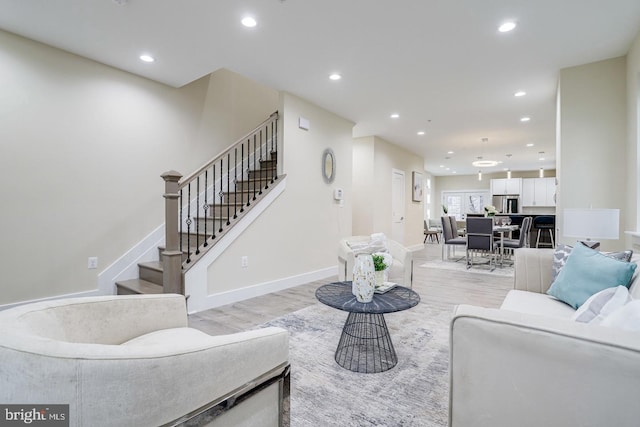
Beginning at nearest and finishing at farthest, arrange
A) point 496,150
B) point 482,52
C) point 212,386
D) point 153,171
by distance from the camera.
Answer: point 212,386 < point 482,52 < point 153,171 < point 496,150

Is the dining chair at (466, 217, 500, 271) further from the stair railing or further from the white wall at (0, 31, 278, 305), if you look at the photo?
the white wall at (0, 31, 278, 305)

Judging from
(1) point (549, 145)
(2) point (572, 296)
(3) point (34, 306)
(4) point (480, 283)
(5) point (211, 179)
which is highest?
(1) point (549, 145)

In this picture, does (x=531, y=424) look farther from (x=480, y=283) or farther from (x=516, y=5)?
(x=480, y=283)

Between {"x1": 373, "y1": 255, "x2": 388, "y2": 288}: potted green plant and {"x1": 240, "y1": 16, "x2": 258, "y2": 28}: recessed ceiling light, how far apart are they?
7.51ft

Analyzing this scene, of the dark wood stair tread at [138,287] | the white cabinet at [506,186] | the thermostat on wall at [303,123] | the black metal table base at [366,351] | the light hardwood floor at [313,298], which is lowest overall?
the light hardwood floor at [313,298]

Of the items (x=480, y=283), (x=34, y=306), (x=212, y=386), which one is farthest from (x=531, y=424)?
(x=480, y=283)

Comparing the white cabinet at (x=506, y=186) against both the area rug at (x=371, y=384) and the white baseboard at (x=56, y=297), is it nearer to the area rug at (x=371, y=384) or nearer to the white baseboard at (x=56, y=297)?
the area rug at (x=371, y=384)

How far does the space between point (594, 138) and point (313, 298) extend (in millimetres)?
3656

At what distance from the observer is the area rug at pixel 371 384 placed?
154 cm

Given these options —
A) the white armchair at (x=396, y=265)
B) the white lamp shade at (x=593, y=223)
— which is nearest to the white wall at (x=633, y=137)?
the white lamp shade at (x=593, y=223)

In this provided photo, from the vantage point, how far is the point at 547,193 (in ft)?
35.0

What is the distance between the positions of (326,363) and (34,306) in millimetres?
1611

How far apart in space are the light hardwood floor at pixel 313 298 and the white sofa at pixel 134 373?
5.58ft

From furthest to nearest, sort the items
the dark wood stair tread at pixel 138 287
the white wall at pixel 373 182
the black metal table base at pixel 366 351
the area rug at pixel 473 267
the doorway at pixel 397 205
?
the doorway at pixel 397 205
the white wall at pixel 373 182
the area rug at pixel 473 267
the dark wood stair tread at pixel 138 287
the black metal table base at pixel 366 351
